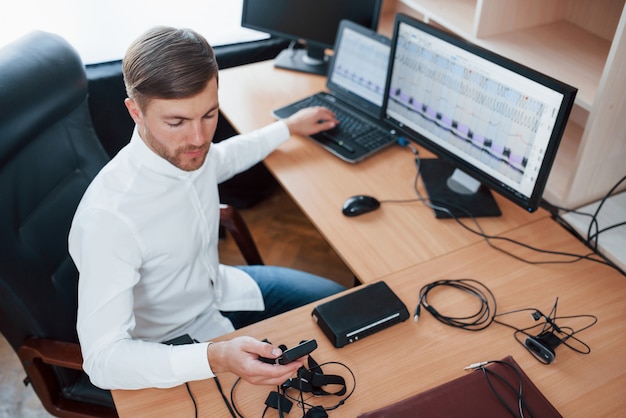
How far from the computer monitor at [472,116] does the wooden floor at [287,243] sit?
857 mm

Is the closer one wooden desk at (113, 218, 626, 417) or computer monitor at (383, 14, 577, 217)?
wooden desk at (113, 218, 626, 417)

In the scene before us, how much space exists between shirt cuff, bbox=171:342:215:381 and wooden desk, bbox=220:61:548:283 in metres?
0.47

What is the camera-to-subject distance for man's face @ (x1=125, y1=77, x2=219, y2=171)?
Result: 1.19 m

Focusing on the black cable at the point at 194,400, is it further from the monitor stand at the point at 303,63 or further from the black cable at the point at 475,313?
the monitor stand at the point at 303,63

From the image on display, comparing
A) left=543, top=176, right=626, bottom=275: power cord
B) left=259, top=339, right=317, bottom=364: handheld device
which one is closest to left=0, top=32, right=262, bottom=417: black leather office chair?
left=259, top=339, right=317, bottom=364: handheld device

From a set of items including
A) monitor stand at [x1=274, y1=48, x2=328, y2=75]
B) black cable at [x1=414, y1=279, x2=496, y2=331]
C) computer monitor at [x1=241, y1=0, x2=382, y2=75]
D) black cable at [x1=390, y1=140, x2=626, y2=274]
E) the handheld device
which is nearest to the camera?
the handheld device

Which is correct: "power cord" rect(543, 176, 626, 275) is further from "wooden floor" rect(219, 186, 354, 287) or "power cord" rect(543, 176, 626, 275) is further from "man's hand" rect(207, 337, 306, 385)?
"wooden floor" rect(219, 186, 354, 287)

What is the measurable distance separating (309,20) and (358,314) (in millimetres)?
1308

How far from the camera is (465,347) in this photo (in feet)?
4.19

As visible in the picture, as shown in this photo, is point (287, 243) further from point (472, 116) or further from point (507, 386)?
point (507, 386)

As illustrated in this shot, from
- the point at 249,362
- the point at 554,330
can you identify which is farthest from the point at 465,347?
the point at 249,362

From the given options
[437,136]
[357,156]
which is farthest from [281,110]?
[437,136]

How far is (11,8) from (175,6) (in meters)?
0.61

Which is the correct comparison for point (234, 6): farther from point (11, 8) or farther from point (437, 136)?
point (437, 136)
